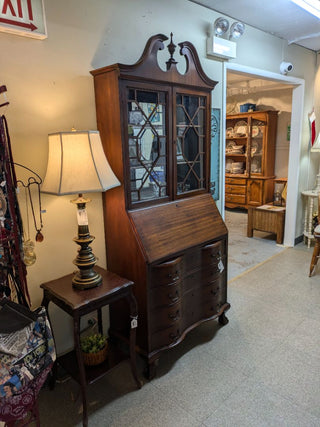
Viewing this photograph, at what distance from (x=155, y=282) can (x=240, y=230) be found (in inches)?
141

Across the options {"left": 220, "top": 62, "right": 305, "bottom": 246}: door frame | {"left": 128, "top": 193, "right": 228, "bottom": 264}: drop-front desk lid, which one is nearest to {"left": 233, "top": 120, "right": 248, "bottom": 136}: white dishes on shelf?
{"left": 220, "top": 62, "right": 305, "bottom": 246}: door frame

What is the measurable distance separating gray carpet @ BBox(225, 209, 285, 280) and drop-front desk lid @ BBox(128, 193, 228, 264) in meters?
1.32

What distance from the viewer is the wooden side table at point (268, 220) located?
449cm

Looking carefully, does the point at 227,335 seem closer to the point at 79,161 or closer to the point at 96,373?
the point at 96,373

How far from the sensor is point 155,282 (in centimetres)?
194

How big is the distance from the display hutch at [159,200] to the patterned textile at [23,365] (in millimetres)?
640

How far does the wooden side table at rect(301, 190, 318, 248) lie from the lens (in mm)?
4305

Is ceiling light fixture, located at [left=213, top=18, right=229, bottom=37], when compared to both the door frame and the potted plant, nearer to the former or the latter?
the door frame

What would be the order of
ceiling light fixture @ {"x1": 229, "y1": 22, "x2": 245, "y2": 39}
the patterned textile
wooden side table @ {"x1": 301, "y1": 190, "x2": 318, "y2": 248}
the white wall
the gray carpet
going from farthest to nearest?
wooden side table @ {"x1": 301, "y1": 190, "x2": 318, "y2": 248} → the gray carpet → ceiling light fixture @ {"x1": 229, "y1": 22, "x2": 245, "y2": 39} → the white wall → the patterned textile

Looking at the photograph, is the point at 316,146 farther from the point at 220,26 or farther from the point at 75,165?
the point at 75,165

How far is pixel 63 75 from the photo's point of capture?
1884mm

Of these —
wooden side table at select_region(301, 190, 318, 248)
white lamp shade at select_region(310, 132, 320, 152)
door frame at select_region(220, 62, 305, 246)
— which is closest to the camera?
door frame at select_region(220, 62, 305, 246)

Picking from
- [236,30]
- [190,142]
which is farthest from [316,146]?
[190,142]

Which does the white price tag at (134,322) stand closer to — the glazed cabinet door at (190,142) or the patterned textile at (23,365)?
the patterned textile at (23,365)
